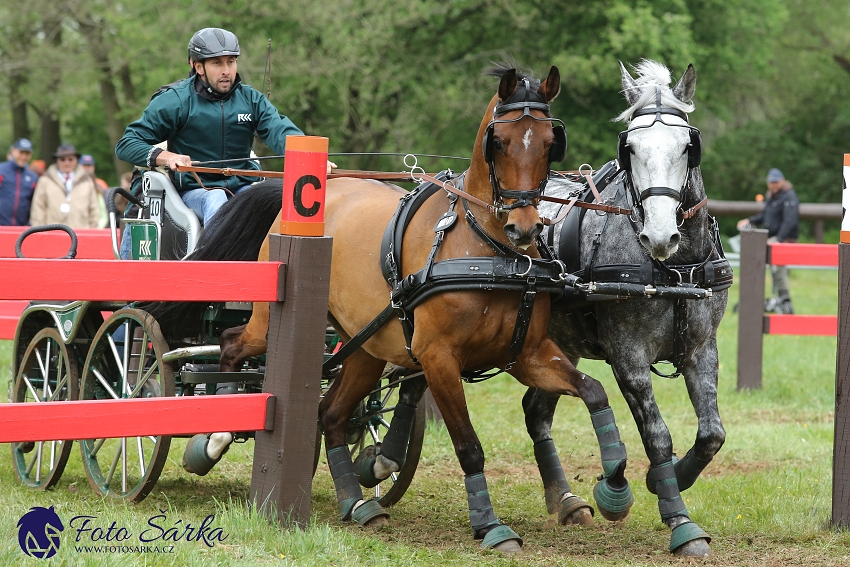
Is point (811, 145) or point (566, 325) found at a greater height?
point (811, 145)

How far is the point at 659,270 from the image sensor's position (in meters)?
4.71

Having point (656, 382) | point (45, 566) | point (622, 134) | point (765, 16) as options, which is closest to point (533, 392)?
point (622, 134)

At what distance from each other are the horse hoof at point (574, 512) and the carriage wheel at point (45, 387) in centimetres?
259

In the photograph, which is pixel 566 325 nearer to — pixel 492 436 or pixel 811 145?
pixel 492 436

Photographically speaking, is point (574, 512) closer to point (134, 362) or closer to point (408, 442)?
point (408, 442)

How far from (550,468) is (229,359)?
1786 millimetres

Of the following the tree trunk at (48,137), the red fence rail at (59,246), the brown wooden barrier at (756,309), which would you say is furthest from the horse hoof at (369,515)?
the tree trunk at (48,137)

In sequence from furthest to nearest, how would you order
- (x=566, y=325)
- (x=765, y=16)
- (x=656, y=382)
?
(x=765, y=16), (x=656, y=382), (x=566, y=325)

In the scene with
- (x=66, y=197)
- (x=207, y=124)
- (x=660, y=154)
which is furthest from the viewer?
(x=66, y=197)

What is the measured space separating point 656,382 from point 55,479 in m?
6.39

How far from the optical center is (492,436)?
303 inches

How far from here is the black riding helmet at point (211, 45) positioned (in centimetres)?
593

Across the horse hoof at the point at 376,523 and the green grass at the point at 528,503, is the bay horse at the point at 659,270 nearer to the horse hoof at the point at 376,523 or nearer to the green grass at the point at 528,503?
the green grass at the point at 528,503

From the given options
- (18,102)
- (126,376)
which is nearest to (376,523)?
(126,376)
